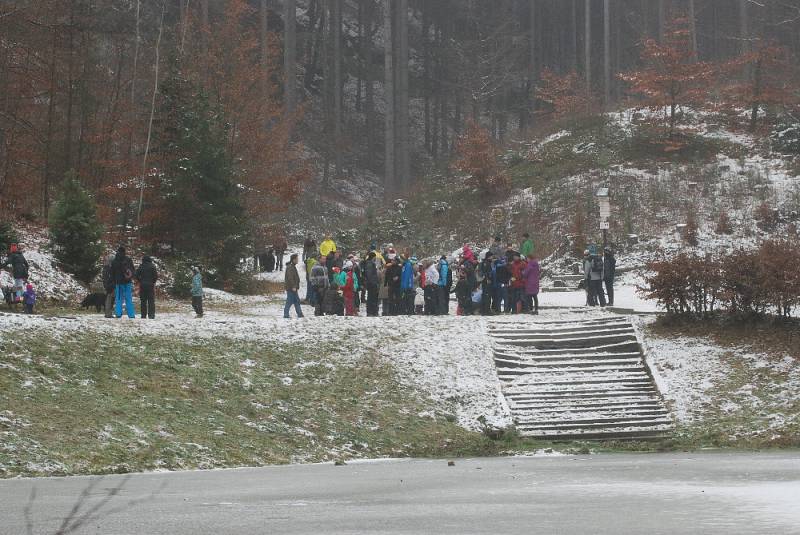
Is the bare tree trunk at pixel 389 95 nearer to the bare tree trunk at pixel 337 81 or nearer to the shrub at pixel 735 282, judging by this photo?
the bare tree trunk at pixel 337 81

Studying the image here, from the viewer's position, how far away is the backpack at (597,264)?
89.2ft

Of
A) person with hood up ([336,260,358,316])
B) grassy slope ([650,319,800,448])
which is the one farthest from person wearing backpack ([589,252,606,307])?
person with hood up ([336,260,358,316])

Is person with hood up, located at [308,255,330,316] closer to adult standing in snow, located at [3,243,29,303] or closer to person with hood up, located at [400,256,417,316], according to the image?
person with hood up, located at [400,256,417,316]

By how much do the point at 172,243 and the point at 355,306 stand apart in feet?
33.3

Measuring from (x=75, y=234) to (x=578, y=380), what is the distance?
50.1 ft

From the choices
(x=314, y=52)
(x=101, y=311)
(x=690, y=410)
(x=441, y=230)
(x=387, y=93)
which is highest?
(x=314, y=52)

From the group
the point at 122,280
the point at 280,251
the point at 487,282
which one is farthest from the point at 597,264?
the point at 280,251

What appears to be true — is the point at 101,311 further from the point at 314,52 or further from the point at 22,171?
the point at 314,52

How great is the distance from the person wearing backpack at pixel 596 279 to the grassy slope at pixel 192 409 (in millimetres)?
9114

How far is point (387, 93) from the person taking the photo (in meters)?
53.2

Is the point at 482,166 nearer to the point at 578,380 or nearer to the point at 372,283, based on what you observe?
the point at 372,283

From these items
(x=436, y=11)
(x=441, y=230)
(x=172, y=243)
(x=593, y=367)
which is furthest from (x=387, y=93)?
(x=593, y=367)

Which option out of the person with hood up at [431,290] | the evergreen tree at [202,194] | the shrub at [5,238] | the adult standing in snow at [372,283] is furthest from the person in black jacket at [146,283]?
the evergreen tree at [202,194]

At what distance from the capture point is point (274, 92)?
176 ft
